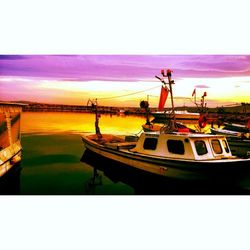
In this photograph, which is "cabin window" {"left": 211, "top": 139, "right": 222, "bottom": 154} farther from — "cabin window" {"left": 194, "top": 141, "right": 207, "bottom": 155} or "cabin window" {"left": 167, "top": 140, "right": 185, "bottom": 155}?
"cabin window" {"left": 167, "top": 140, "right": 185, "bottom": 155}

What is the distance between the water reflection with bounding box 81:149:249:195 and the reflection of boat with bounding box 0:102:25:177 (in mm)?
1443

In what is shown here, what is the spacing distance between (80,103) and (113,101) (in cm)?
68

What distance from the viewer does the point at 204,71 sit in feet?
19.6

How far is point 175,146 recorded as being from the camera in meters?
5.78

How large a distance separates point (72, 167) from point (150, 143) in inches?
67.5

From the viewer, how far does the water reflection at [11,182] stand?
19.0ft

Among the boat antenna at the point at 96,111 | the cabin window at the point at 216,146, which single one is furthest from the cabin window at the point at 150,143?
the boat antenna at the point at 96,111

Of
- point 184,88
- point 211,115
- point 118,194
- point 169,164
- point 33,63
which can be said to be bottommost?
point 118,194

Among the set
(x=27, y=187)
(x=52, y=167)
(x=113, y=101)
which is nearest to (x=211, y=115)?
(x=113, y=101)

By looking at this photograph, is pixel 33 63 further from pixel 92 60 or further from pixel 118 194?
pixel 118 194

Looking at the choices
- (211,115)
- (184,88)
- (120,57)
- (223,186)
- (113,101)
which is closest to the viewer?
(223,186)

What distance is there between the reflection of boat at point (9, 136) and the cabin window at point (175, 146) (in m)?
3.00

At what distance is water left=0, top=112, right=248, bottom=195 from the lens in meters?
5.80

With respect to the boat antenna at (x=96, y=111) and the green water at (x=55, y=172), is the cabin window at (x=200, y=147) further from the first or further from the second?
the boat antenna at (x=96, y=111)
